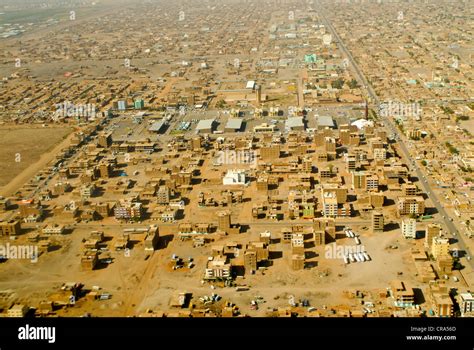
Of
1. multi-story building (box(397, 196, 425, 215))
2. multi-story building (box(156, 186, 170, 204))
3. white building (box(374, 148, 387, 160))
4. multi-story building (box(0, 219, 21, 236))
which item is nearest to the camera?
multi-story building (box(397, 196, 425, 215))

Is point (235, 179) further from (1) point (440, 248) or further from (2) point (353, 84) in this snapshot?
(2) point (353, 84)

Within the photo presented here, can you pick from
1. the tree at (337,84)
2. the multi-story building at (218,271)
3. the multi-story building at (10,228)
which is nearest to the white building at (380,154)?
the multi-story building at (218,271)

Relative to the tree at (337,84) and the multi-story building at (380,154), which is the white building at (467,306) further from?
the tree at (337,84)

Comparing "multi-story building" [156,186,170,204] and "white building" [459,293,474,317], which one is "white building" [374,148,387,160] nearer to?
"multi-story building" [156,186,170,204]

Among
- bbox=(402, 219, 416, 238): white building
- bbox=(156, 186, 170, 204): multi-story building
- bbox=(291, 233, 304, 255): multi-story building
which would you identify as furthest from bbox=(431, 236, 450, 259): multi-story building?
bbox=(156, 186, 170, 204): multi-story building

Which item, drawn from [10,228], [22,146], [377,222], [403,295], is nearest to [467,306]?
[403,295]

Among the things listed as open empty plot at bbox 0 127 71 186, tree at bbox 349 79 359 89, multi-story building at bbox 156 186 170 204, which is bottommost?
multi-story building at bbox 156 186 170 204
